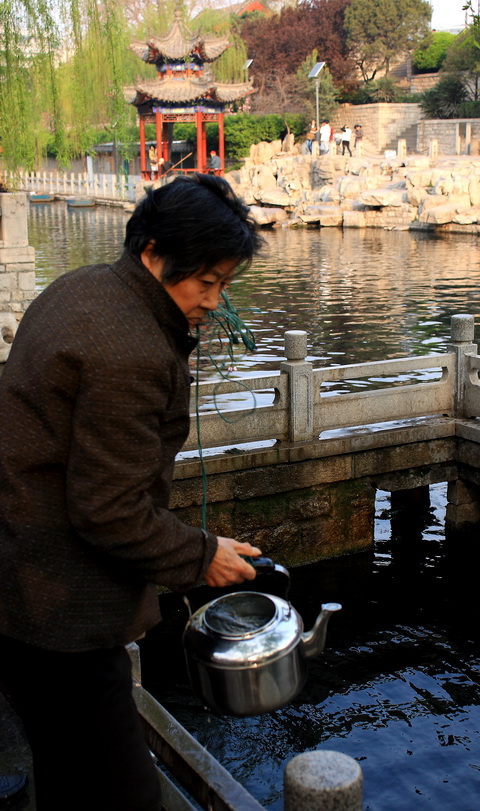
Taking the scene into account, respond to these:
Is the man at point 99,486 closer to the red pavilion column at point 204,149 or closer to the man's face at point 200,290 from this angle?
the man's face at point 200,290

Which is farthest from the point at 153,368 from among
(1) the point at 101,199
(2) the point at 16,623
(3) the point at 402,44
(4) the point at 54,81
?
(3) the point at 402,44

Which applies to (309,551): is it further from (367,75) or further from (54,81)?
(367,75)

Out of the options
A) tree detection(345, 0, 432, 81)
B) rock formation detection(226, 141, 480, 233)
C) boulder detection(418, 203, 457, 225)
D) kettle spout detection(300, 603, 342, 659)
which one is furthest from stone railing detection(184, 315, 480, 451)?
tree detection(345, 0, 432, 81)

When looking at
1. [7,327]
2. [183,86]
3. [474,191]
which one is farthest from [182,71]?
[7,327]

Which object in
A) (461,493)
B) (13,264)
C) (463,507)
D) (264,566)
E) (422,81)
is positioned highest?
(422,81)

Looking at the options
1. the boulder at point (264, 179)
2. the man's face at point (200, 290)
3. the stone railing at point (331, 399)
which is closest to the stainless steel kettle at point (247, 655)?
the man's face at point (200, 290)

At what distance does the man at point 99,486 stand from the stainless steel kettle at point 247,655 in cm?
32

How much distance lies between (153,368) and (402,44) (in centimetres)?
5237

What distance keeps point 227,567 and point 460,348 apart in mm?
4977

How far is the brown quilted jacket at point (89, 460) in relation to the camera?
5.59 feet

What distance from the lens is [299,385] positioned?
20.0ft

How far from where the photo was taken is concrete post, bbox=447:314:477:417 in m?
6.55

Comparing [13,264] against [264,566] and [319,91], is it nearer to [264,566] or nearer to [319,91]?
[264,566]

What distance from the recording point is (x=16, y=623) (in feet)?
5.97
